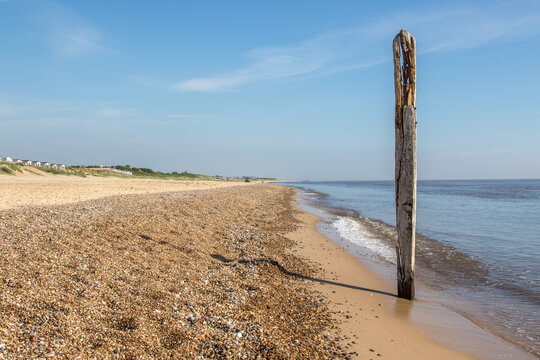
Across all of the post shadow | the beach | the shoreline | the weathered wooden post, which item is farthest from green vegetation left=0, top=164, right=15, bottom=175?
the weathered wooden post

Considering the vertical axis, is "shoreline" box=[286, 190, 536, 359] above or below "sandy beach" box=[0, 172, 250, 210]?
below

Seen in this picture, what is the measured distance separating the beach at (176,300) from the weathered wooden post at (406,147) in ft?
3.52

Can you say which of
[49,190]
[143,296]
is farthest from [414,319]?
[49,190]

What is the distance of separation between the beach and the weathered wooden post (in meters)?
1.07

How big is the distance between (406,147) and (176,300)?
5.23 m

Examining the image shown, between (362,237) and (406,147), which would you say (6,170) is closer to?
(362,237)

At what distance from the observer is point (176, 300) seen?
5230 mm

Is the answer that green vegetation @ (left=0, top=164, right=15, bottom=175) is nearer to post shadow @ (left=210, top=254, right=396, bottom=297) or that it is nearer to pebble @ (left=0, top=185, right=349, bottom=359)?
pebble @ (left=0, top=185, right=349, bottom=359)

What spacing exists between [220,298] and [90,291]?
2054mm

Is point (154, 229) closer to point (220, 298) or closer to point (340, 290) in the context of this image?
point (220, 298)

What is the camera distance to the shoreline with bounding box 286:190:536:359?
4906 millimetres

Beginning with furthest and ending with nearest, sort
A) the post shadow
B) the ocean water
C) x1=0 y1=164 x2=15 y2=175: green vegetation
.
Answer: x1=0 y1=164 x2=15 y2=175: green vegetation, the post shadow, the ocean water

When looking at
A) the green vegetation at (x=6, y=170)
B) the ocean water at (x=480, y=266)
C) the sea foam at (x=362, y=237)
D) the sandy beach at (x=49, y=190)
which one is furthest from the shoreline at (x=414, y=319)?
the green vegetation at (x=6, y=170)

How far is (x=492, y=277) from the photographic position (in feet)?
28.9
